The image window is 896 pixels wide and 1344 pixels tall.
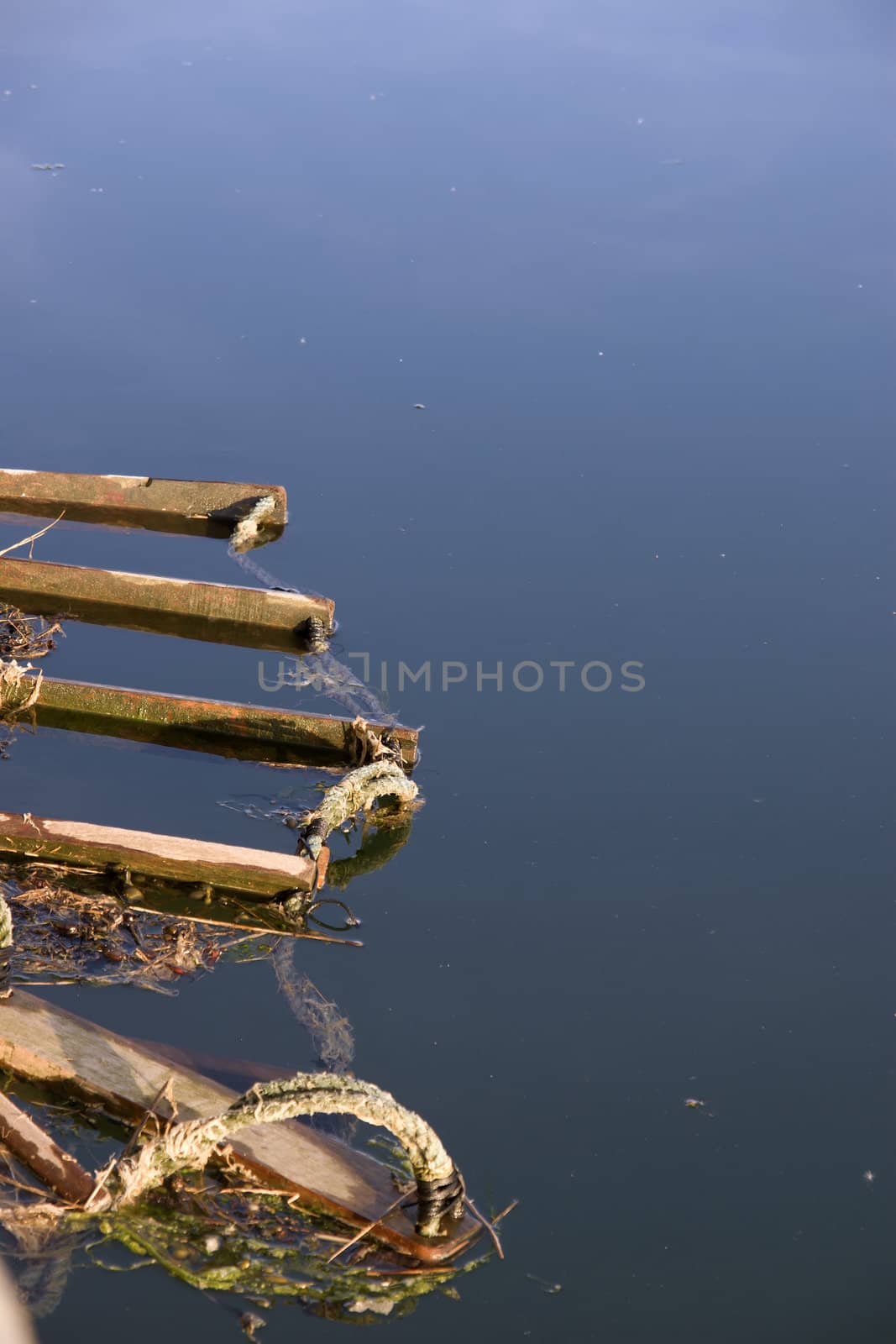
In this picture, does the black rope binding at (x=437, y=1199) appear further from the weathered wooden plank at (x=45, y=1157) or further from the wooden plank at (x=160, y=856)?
the wooden plank at (x=160, y=856)

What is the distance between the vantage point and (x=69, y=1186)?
3.79 meters

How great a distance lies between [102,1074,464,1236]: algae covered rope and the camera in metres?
3.64

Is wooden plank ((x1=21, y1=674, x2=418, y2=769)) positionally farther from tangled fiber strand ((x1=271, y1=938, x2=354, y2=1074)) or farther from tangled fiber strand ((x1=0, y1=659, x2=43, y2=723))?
tangled fiber strand ((x1=271, y1=938, x2=354, y2=1074))

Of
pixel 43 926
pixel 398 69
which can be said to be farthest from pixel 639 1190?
pixel 398 69

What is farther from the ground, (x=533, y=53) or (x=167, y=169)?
(x=533, y=53)

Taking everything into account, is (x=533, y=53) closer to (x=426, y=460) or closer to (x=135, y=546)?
(x=426, y=460)

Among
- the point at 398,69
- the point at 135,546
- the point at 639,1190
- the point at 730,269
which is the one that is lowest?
the point at 639,1190

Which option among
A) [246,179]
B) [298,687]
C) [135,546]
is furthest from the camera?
[246,179]

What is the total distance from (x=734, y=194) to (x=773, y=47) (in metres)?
3.48

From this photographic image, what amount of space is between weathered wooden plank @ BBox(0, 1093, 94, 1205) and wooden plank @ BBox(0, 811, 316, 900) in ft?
3.75

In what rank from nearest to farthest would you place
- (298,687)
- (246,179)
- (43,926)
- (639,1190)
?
(639,1190) < (43,926) < (298,687) < (246,179)

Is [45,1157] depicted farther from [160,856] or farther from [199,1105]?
[160,856]

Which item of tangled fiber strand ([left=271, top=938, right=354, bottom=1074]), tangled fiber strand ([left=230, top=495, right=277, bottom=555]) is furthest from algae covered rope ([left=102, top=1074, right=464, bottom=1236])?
tangled fiber strand ([left=230, top=495, right=277, bottom=555])

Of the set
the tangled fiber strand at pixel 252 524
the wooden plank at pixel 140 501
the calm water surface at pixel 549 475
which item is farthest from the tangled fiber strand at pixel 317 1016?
the wooden plank at pixel 140 501
